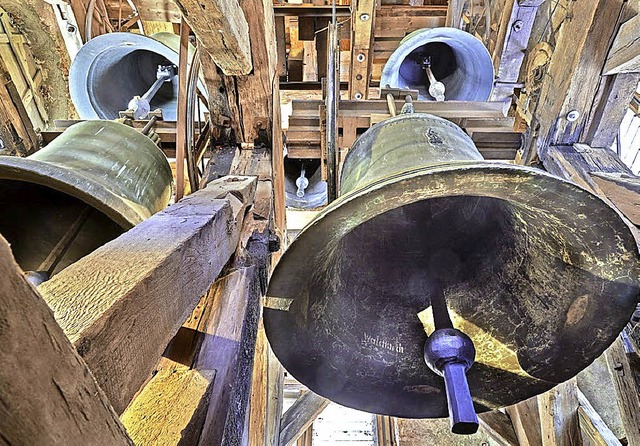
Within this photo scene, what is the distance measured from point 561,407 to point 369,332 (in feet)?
5.28

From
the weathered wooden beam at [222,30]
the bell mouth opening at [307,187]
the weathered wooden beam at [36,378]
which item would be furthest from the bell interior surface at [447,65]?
the weathered wooden beam at [36,378]

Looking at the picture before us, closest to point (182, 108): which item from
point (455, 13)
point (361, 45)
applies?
point (361, 45)

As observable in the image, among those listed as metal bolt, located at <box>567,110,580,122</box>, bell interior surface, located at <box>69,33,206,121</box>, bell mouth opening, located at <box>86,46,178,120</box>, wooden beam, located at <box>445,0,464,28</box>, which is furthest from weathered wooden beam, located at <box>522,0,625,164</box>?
wooden beam, located at <box>445,0,464,28</box>

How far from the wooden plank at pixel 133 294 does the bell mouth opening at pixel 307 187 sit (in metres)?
2.46

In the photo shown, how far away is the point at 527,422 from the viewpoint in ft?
9.21

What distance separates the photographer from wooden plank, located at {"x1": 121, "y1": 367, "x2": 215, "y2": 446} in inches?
29.6

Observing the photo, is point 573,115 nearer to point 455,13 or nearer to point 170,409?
point 170,409

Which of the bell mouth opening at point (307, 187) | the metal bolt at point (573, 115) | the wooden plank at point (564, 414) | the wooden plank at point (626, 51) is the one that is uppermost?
the wooden plank at point (626, 51)

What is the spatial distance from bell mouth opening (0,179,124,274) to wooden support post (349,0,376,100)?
2275 millimetres

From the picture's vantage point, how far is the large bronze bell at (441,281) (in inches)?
39.7

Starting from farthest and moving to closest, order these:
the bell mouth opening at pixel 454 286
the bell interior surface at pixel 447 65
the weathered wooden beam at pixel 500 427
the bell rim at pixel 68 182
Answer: the weathered wooden beam at pixel 500 427 < the bell interior surface at pixel 447 65 < the bell rim at pixel 68 182 < the bell mouth opening at pixel 454 286

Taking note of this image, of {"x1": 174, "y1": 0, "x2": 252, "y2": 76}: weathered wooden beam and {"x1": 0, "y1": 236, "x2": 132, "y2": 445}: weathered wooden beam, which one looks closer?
{"x1": 0, "y1": 236, "x2": 132, "y2": 445}: weathered wooden beam

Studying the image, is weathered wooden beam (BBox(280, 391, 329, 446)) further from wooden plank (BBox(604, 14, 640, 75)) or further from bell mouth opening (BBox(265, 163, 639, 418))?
wooden plank (BBox(604, 14, 640, 75))

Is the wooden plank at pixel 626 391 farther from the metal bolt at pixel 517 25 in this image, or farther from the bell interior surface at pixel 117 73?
the metal bolt at pixel 517 25
